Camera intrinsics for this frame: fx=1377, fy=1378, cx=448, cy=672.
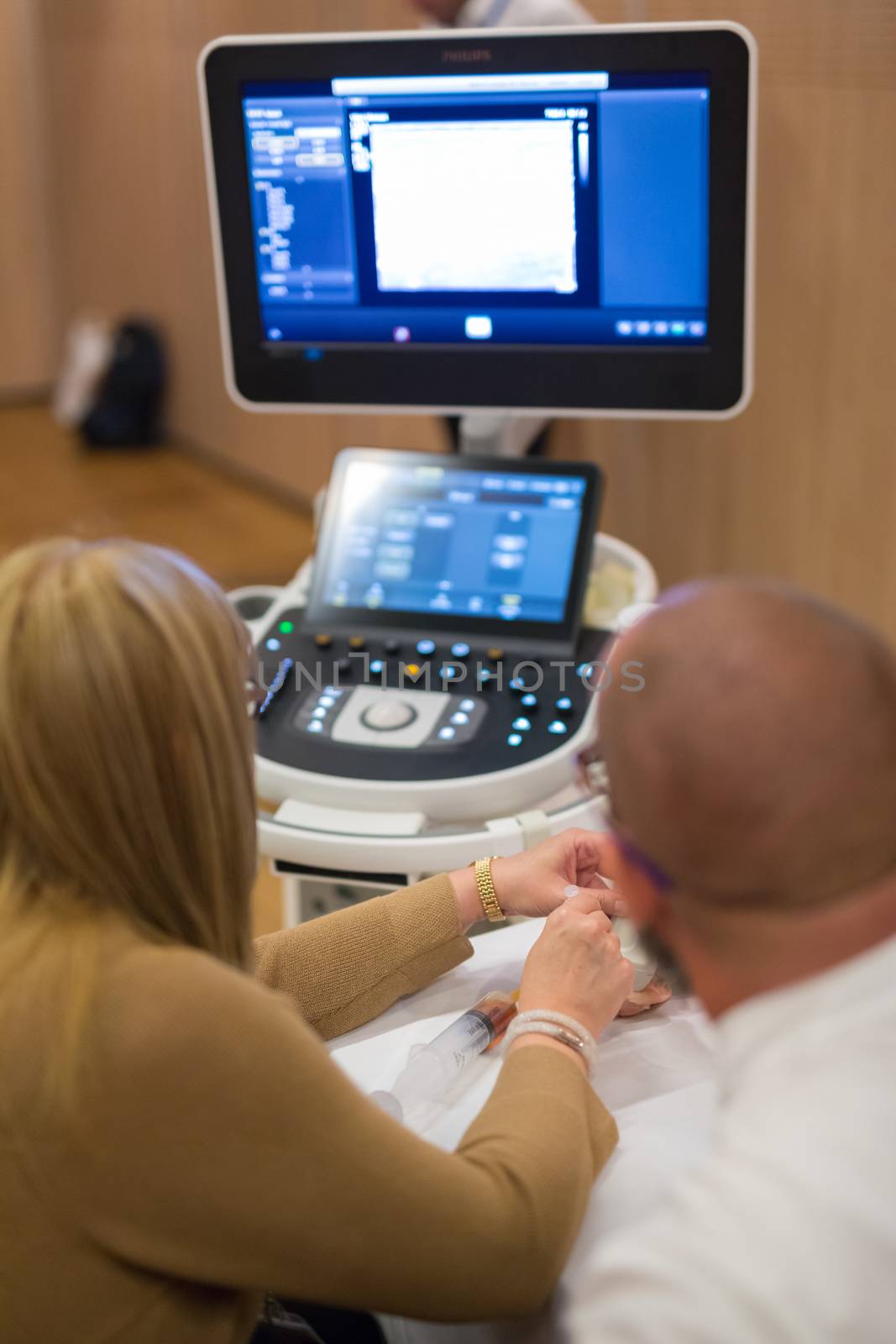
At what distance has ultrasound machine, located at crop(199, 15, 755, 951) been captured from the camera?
1517 mm

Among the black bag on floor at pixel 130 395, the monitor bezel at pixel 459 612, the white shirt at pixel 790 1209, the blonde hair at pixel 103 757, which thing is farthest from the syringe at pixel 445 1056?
the black bag on floor at pixel 130 395

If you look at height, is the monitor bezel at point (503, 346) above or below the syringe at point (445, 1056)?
above

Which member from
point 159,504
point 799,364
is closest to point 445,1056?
point 799,364

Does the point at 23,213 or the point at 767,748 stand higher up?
the point at 23,213

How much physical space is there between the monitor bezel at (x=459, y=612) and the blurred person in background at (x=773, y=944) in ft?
2.95

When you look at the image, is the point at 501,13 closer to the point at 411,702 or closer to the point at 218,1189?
the point at 411,702

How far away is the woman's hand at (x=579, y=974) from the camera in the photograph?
3.45 feet

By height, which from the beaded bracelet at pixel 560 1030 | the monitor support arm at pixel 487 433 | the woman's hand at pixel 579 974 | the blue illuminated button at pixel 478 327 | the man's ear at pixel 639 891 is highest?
the blue illuminated button at pixel 478 327

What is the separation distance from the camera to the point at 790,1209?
25.0 inches

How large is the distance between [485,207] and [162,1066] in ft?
3.84

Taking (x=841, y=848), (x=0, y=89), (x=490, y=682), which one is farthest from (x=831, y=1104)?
(x=0, y=89)

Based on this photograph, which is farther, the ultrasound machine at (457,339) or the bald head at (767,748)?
the ultrasound machine at (457,339)

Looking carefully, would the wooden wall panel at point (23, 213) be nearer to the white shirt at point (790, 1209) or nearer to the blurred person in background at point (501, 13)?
the blurred person in background at point (501, 13)

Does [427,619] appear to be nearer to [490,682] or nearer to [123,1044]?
[490,682]
